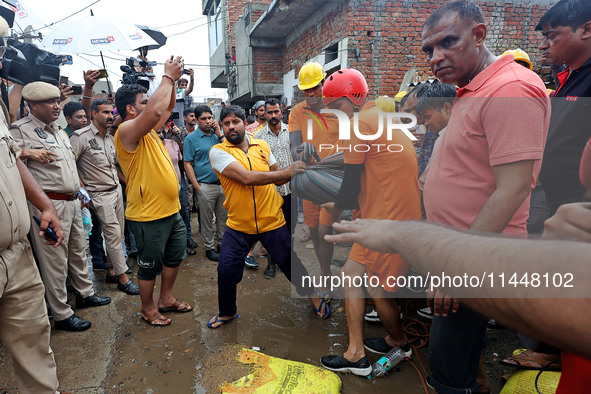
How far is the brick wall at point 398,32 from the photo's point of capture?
7.02 m

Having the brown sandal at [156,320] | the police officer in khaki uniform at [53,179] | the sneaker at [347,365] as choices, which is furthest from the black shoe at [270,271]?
the police officer in khaki uniform at [53,179]

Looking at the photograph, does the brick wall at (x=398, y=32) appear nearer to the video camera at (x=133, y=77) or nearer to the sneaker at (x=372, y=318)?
the video camera at (x=133, y=77)

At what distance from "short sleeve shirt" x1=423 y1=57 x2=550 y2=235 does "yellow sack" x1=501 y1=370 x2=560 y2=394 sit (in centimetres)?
87

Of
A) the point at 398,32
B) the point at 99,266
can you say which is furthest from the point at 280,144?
the point at 398,32

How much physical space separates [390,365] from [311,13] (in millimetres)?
9076

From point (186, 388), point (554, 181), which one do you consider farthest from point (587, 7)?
point (186, 388)

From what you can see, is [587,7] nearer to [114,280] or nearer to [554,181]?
[554,181]

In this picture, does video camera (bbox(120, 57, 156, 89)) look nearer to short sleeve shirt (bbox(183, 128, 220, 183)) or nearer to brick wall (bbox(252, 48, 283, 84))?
short sleeve shirt (bbox(183, 128, 220, 183))

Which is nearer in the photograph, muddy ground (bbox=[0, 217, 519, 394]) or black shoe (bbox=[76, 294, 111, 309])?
muddy ground (bbox=[0, 217, 519, 394])

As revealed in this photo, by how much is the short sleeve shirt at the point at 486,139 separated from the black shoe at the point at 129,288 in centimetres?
315

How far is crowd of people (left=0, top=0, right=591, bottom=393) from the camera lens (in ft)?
2.63

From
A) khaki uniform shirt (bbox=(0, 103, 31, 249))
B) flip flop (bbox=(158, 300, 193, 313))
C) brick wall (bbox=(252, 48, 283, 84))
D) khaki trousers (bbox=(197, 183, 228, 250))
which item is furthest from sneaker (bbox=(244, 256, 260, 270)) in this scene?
brick wall (bbox=(252, 48, 283, 84))

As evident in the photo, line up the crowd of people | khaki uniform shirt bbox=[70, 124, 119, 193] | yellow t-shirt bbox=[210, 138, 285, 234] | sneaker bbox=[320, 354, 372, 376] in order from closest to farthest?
the crowd of people
sneaker bbox=[320, 354, 372, 376]
yellow t-shirt bbox=[210, 138, 285, 234]
khaki uniform shirt bbox=[70, 124, 119, 193]

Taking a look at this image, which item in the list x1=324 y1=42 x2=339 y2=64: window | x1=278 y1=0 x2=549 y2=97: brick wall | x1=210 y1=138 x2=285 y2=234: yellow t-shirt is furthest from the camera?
x1=324 y1=42 x2=339 y2=64: window
